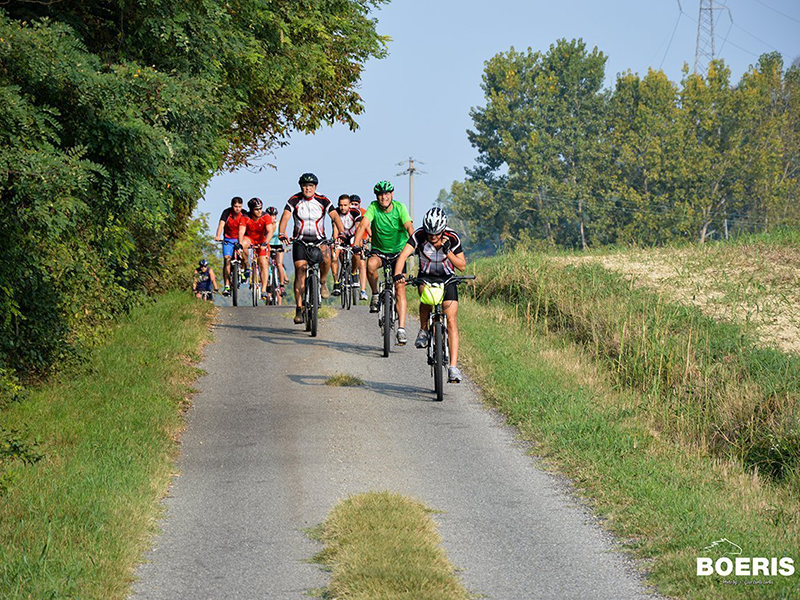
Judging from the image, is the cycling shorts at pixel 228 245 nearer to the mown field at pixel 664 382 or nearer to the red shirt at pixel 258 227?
the red shirt at pixel 258 227

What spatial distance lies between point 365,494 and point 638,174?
62317mm

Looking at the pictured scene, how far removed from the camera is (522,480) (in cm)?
969

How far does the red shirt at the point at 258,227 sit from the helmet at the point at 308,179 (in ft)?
15.2

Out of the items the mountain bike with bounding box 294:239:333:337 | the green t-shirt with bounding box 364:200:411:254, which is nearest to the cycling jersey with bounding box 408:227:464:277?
the green t-shirt with bounding box 364:200:411:254

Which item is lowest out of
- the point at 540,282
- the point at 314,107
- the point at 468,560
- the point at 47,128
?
the point at 468,560

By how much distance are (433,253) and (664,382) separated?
4.85 meters

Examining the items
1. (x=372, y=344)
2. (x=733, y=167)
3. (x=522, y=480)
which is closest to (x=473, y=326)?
(x=372, y=344)

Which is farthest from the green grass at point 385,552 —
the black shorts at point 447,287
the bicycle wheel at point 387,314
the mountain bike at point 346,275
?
the mountain bike at point 346,275

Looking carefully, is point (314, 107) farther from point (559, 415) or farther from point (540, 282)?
point (559, 415)

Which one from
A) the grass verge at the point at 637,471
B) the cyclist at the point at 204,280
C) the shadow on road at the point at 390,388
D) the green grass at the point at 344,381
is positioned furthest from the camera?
the cyclist at the point at 204,280

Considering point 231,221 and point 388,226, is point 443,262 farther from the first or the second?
point 231,221

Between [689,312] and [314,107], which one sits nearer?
[689,312]

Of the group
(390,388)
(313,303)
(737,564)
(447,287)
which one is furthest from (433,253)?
(737,564)

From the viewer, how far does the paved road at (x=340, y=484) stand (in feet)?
23.4
